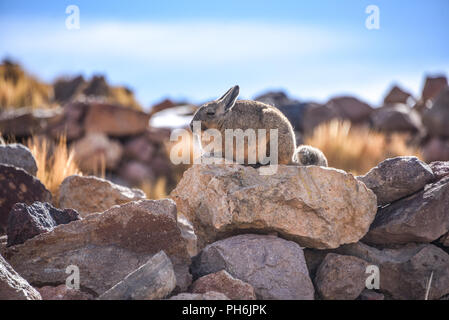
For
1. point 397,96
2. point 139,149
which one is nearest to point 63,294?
point 139,149

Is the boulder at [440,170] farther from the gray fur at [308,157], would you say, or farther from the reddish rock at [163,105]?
the reddish rock at [163,105]

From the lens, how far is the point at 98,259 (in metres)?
4.71

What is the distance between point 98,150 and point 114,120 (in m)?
1.57

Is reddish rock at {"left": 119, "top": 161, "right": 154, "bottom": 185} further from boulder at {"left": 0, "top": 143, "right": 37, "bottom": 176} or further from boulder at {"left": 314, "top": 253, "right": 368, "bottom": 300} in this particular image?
boulder at {"left": 314, "top": 253, "right": 368, "bottom": 300}

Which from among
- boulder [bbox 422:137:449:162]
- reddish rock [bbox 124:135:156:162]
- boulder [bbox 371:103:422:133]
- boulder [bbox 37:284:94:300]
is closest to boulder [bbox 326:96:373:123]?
boulder [bbox 371:103:422:133]

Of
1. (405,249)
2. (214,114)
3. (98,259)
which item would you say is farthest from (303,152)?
(98,259)

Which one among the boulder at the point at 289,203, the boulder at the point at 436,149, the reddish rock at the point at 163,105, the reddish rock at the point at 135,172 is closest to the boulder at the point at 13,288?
the boulder at the point at 289,203

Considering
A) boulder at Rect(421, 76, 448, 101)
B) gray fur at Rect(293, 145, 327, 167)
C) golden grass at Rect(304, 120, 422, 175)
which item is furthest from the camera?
boulder at Rect(421, 76, 448, 101)

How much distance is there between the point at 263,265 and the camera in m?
4.70

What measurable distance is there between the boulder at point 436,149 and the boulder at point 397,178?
1334 centimetres

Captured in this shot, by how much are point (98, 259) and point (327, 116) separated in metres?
16.0

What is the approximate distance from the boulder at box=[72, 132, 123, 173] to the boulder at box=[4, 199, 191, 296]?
38.8 ft

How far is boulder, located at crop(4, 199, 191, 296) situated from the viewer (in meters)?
4.70

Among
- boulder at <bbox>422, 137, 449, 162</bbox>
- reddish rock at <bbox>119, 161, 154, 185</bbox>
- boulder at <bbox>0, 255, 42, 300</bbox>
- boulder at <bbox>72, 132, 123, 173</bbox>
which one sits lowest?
reddish rock at <bbox>119, 161, 154, 185</bbox>
